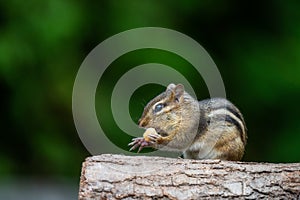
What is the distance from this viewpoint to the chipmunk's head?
8.38ft

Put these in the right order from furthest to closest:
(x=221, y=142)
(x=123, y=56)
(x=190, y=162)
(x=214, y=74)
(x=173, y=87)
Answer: (x=123, y=56)
(x=214, y=74)
(x=173, y=87)
(x=221, y=142)
(x=190, y=162)

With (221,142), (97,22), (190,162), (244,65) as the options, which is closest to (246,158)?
(244,65)

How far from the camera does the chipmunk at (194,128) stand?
250 centimetres

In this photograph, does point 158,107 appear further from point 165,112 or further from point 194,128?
point 194,128

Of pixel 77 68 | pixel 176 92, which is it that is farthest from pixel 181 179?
pixel 77 68

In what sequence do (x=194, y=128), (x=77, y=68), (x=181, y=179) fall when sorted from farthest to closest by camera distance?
(x=77, y=68) < (x=194, y=128) < (x=181, y=179)

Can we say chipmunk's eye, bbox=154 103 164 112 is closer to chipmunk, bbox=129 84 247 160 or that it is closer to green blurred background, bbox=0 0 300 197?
chipmunk, bbox=129 84 247 160

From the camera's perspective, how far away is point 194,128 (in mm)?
2568

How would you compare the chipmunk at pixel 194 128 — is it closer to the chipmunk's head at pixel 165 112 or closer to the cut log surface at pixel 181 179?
the chipmunk's head at pixel 165 112

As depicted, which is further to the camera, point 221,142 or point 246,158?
point 246,158

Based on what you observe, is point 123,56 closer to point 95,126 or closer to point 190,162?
point 95,126

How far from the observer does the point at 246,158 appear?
433 centimetres

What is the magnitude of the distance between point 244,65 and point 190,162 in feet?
7.53

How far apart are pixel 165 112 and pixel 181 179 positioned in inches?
19.4
